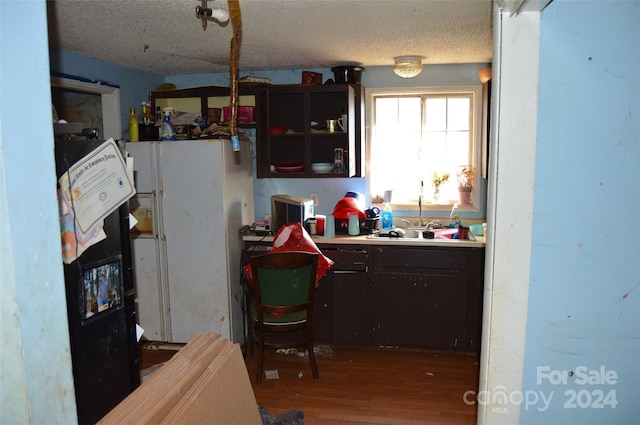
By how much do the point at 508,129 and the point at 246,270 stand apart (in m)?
2.50

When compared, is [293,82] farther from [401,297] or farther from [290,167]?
[401,297]

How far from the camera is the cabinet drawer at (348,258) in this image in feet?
12.9

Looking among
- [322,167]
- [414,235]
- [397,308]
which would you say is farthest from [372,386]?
[322,167]

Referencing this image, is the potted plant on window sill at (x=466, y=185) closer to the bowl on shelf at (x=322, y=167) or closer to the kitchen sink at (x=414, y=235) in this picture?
the kitchen sink at (x=414, y=235)

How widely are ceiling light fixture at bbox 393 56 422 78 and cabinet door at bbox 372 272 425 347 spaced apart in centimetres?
159

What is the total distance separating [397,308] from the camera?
395 centimetres

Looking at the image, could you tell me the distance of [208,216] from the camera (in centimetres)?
390

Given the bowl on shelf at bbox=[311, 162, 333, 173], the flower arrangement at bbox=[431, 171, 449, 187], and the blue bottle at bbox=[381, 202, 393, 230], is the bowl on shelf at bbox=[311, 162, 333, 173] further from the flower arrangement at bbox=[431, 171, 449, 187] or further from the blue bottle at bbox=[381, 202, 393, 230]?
the flower arrangement at bbox=[431, 171, 449, 187]

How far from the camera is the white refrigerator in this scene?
153 inches

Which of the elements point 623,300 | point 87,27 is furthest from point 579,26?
point 87,27

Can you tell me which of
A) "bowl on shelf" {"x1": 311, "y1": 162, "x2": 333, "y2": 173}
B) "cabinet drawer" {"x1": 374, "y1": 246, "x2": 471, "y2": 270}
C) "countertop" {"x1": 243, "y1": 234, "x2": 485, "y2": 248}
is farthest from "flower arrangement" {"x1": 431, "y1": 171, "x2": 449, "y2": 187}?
"bowl on shelf" {"x1": 311, "y1": 162, "x2": 333, "y2": 173}

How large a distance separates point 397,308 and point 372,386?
0.68 meters

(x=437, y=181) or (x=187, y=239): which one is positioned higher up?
(x=437, y=181)

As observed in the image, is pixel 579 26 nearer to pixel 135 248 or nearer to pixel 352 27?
pixel 352 27
